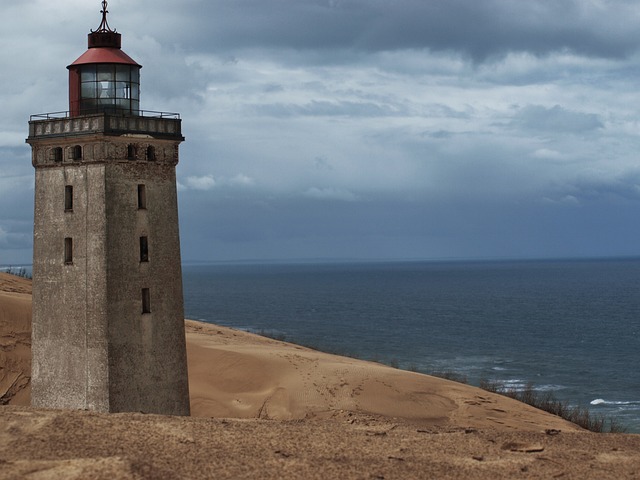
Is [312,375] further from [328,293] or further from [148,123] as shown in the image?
[328,293]

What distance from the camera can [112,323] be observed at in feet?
83.0

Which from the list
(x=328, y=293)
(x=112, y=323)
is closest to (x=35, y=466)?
(x=112, y=323)

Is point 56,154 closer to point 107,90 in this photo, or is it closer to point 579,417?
point 107,90

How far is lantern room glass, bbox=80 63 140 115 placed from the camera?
26.1 metres

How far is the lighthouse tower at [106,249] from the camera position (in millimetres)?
25312

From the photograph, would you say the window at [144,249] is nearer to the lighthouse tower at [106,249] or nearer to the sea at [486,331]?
the lighthouse tower at [106,249]

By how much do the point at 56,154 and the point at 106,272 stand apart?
3629 millimetres

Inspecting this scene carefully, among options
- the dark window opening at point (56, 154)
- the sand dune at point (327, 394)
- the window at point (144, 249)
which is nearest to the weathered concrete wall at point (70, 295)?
the dark window opening at point (56, 154)

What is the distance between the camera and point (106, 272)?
2519 cm

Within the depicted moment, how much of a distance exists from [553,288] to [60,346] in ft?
484

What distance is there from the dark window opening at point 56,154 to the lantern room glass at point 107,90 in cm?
118

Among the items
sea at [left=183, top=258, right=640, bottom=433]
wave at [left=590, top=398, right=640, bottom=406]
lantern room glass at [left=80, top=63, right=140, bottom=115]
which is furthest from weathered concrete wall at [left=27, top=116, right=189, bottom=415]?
wave at [left=590, top=398, right=640, bottom=406]

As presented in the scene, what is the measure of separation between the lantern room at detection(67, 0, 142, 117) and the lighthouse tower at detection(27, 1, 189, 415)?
1.1 inches

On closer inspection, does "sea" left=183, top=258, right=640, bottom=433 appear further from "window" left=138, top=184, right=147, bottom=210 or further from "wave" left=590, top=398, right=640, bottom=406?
"window" left=138, top=184, right=147, bottom=210
